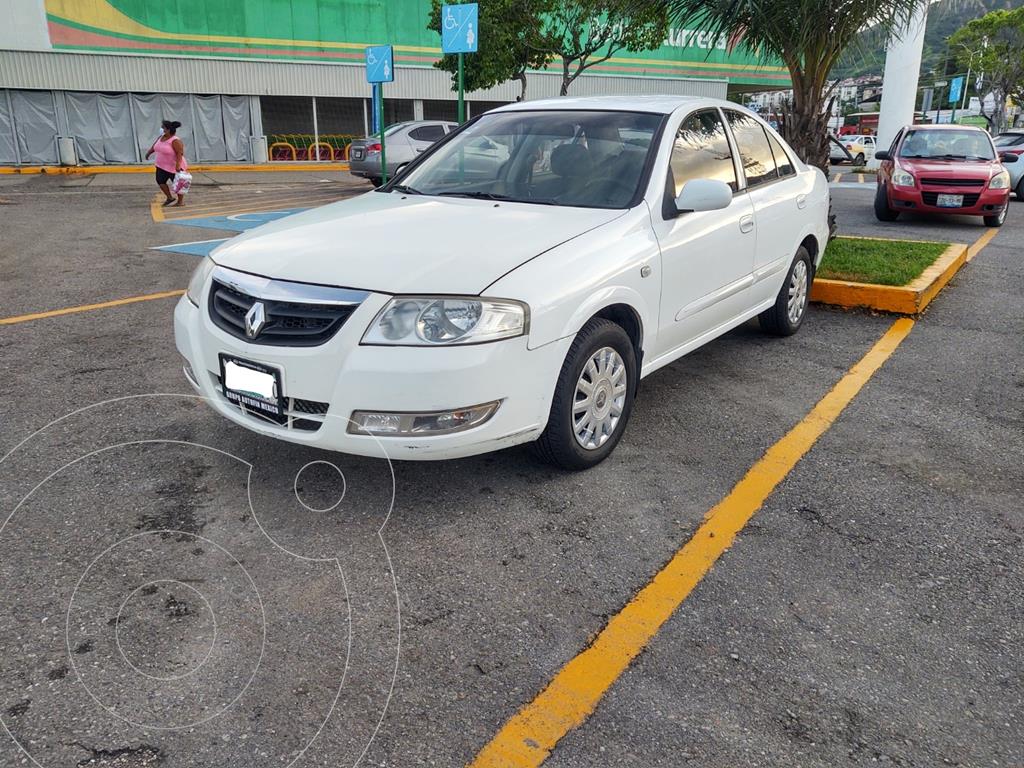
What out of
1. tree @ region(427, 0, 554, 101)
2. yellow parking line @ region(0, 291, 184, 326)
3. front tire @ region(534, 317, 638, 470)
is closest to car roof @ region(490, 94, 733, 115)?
front tire @ region(534, 317, 638, 470)

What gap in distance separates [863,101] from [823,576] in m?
124

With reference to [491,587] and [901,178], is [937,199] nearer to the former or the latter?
[901,178]

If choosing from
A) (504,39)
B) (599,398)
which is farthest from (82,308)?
A: (504,39)

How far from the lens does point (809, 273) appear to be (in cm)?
614

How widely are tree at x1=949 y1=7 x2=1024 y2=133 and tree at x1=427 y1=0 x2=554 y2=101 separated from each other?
30399 mm

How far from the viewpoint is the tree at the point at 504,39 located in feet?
72.1

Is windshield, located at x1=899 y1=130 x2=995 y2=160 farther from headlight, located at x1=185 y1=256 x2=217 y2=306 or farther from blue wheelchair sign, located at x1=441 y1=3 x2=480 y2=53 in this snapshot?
headlight, located at x1=185 y1=256 x2=217 y2=306

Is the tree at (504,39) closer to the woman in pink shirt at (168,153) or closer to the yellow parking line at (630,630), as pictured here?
the woman in pink shirt at (168,153)

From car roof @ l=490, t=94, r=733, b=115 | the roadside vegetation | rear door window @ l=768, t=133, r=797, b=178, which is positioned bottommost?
the roadside vegetation

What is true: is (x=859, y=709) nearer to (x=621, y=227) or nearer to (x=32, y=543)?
(x=621, y=227)

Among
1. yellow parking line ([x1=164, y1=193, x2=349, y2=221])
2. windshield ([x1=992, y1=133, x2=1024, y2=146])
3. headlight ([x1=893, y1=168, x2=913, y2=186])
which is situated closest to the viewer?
headlight ([x1=893, y1=168, x2=913, y2=186])

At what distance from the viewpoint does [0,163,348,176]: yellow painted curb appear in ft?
79.5

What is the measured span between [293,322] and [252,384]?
12.2 inches

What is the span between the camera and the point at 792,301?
19.6ft
